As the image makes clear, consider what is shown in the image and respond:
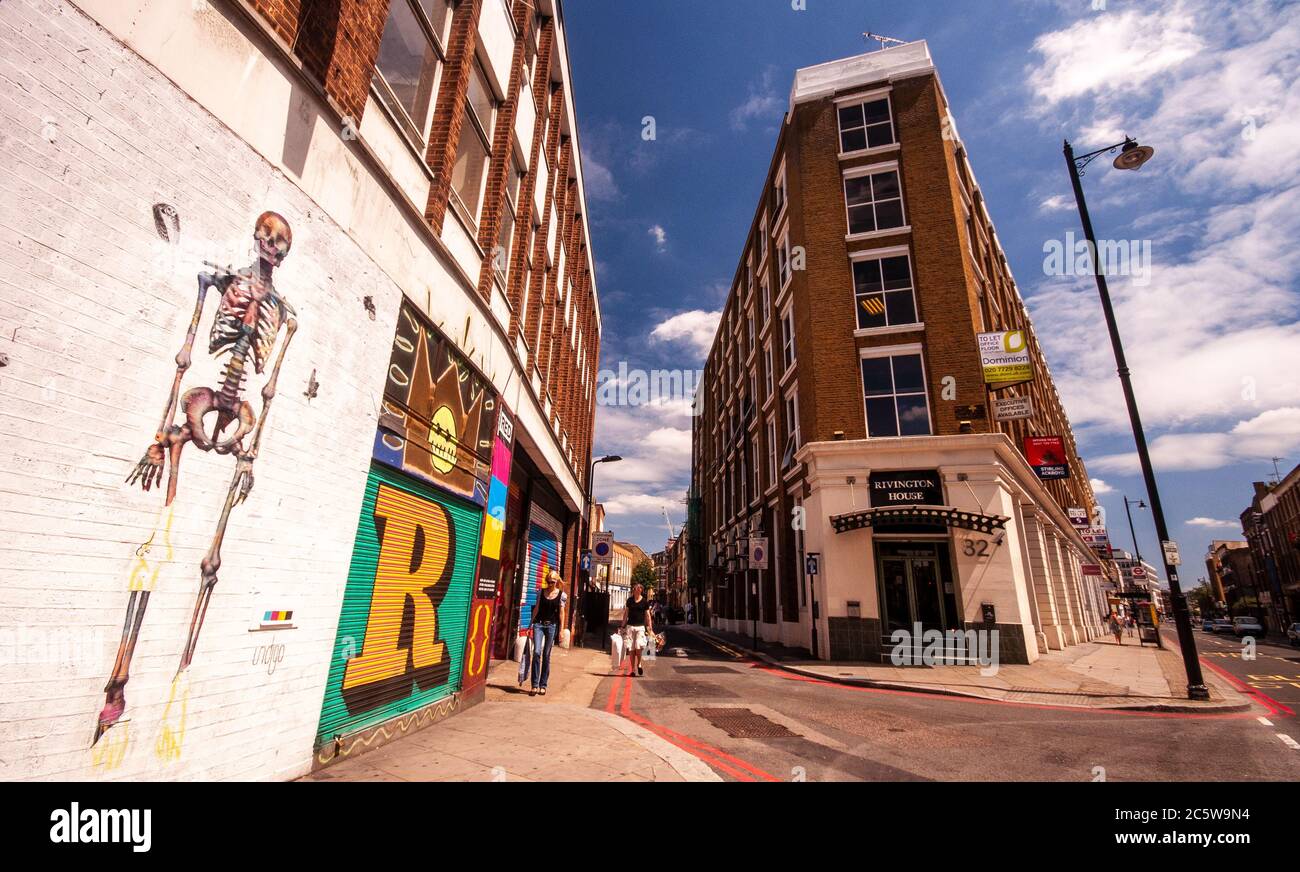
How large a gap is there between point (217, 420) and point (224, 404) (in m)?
0.12

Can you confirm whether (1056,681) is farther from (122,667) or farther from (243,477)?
(122,667)

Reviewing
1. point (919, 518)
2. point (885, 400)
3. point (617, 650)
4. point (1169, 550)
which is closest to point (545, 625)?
point (617, 650)

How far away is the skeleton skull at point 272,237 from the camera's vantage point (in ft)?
12.4

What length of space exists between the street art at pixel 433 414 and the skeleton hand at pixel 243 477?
4.87 feet

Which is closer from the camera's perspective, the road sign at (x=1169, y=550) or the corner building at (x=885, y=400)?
the road sign at (x=1169, y=550)

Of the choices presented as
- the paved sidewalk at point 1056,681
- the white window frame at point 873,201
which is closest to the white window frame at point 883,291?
the white window frame at point 873,201

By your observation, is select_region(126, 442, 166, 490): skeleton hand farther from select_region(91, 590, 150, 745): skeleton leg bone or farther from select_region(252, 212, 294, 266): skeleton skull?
select_region(252, 212, 294, 266): skeleton skull

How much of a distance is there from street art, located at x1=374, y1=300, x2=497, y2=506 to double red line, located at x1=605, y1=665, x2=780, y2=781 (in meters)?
3.88

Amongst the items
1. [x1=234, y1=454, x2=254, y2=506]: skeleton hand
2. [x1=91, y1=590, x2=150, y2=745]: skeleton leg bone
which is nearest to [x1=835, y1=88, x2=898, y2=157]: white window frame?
[x1=234, y1=454, x2=254, y2=506]: skeleton hand

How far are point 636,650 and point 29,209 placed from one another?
446 inches

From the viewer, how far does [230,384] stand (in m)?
3.51

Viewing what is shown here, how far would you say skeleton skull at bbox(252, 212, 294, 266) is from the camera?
3783mm

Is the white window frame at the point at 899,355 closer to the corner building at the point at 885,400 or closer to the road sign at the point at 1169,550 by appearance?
the corner building at the point at 885,400
